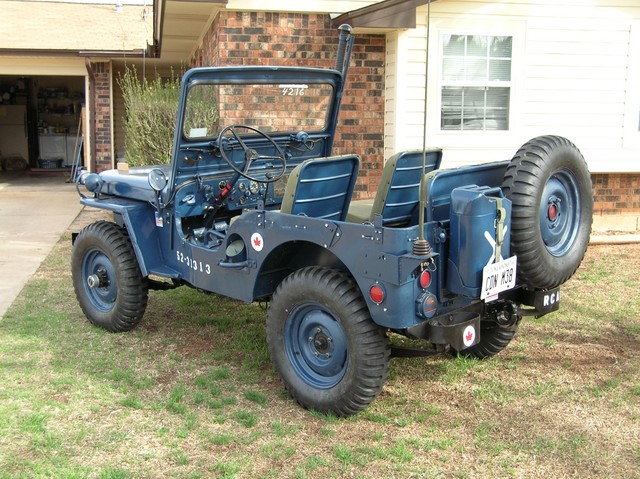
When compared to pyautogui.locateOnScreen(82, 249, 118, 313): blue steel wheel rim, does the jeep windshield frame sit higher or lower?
higher

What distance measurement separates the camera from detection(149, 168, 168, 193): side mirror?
191 inches

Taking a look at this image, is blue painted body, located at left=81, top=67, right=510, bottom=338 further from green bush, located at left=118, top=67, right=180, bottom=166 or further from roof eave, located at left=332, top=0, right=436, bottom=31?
green bush, located at left=118, top=67, right=180, bottom=166

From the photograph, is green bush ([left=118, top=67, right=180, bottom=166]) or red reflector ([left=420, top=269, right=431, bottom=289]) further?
green bush ([left=118, top=67, right=180, bottom=166])

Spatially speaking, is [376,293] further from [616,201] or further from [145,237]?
[616,201]

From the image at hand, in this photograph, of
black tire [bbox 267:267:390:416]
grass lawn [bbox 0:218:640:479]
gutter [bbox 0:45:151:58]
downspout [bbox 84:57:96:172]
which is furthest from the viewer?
downspout [bbox 84:57:96:172]

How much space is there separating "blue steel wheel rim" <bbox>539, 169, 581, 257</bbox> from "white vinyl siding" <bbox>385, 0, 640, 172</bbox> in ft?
15.4

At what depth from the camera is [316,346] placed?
4.00 meters

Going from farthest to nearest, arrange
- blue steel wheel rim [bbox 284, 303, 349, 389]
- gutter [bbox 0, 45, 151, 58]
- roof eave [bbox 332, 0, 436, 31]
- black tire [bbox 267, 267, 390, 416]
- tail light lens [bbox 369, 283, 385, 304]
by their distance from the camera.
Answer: gutter [bbox 0, 45, 151, 58]
roof eave [bbox 332, 0, 436, 31]
blue steel wheel rim [bbox 284, 303, 349, 389]
black tire [bbox 267, 267, 390, 416]
tail light lens [bbox 369, 283, 385, 304]

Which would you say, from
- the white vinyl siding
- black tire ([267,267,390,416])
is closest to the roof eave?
the white vinyl siding

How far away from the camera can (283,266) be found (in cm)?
445

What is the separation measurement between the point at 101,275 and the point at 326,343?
231cm

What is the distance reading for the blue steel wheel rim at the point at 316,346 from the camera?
3.91 m

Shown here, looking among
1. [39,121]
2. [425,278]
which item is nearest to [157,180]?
→ [425,278]

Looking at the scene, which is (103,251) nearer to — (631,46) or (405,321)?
(405,321)
